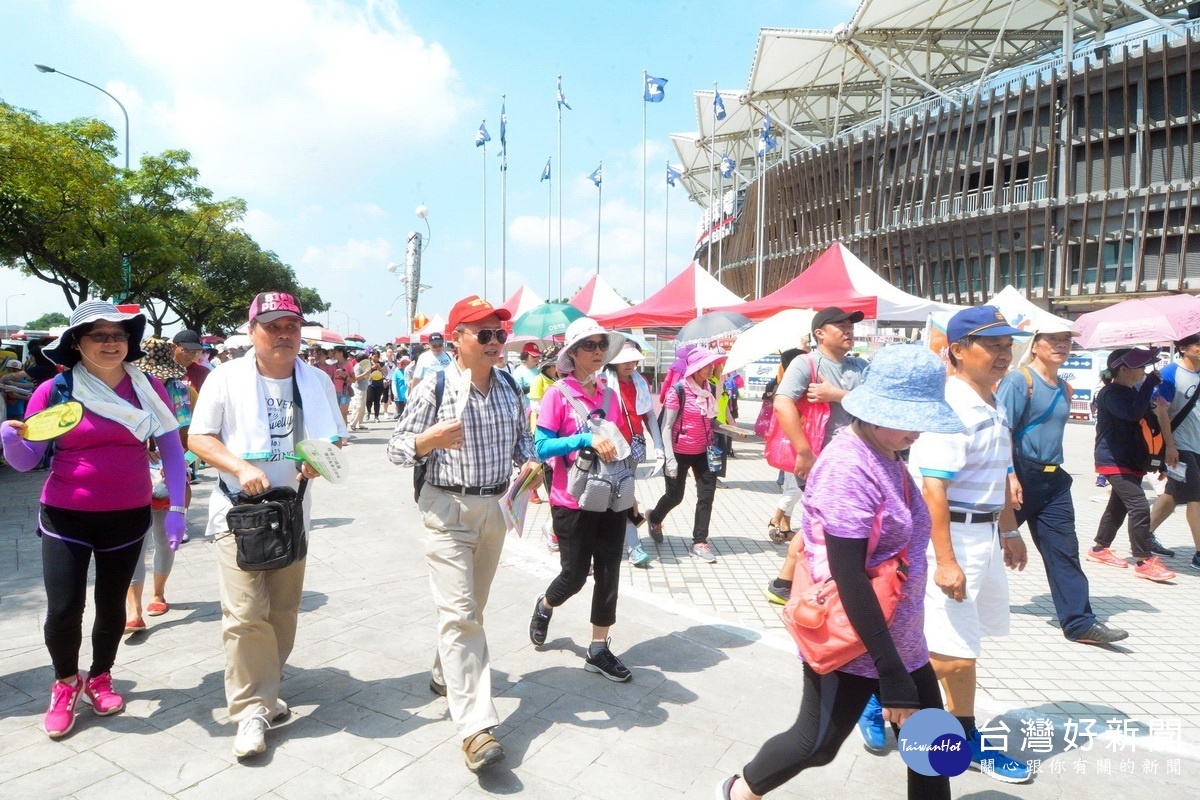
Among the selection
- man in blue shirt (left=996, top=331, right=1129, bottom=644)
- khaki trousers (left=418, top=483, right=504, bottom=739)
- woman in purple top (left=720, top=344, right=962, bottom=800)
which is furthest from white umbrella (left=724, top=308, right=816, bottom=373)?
woman in purple top (left=720, top=344, right=962, bottom=800)

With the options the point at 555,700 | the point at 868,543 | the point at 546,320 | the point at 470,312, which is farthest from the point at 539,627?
the point at 546,320

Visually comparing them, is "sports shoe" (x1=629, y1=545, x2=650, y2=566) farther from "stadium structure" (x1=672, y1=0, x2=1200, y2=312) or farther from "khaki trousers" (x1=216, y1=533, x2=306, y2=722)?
"stadium structure" (x1=672, y1=0, x2=1200, y2=312)

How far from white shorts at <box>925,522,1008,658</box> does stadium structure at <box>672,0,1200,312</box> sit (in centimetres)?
3357

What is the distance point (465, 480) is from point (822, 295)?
27.2 feet

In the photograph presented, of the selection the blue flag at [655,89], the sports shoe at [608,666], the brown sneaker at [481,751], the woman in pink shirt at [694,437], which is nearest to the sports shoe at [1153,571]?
the woman in pink shirt at [694,437]

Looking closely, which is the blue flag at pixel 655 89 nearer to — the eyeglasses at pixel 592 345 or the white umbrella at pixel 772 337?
the white umbrella at pixel 772 337

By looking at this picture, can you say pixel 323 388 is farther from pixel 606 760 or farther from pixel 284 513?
pixel 606 760

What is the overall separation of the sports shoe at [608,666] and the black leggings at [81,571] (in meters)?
2.27

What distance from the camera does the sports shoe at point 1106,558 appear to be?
21.2ft

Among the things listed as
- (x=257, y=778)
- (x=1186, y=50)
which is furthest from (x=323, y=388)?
(x=1186, y=50)

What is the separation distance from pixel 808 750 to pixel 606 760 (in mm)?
1108

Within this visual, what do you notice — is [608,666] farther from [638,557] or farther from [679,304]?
[679,304]

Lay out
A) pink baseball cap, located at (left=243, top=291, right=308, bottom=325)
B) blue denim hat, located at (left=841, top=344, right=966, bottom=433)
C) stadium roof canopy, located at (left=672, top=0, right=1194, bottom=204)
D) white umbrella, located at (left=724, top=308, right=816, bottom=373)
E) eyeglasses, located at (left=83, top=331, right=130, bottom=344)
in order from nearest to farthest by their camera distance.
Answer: blue denim hat, located at (left=841, top=344, right=966, bottom=433) < pink baseball cap, located at (left=243, top=291, right=308, bottom=325) < eyeglasses, located at (left=83, top=331, right=130, bottom=344) < white umbrella, located at (left=724, top=308, right=816, bottom=373) < stadium roof canopy, located at (left=672, top=0, right=1194, bottom=204)

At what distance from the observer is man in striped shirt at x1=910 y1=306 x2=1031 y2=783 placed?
2.89 metres
